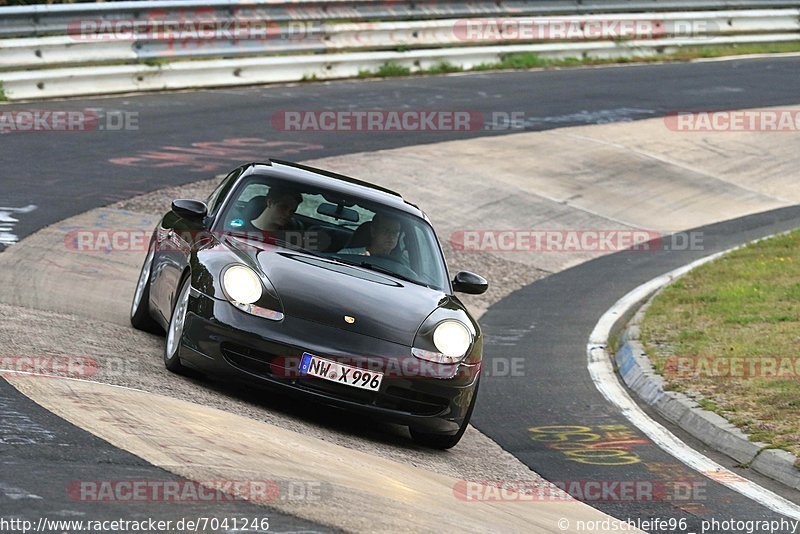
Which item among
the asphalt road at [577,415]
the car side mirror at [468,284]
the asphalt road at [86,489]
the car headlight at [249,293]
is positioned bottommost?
the asphalt road at [577,415]

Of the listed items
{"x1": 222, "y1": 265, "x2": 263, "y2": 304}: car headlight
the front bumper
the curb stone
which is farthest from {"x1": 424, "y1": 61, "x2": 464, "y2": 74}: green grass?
the front bumper

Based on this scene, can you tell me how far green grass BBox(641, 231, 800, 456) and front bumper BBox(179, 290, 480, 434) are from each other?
7.36ft

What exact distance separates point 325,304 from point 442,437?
109cm

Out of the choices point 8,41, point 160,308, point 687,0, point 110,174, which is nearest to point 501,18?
point 687,0

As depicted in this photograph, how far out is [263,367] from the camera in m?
7.60

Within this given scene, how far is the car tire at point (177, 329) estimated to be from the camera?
801 cm

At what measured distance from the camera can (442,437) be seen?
805cm

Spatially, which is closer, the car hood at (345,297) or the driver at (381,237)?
the car hood at (345,297)

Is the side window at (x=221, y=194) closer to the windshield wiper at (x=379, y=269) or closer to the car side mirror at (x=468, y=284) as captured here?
the windshield wiper at (x=379, y=269)

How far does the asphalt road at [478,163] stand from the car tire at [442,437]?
1.57 feet

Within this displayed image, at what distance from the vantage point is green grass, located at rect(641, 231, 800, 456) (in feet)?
30.0

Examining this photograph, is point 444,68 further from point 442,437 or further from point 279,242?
point 442,437

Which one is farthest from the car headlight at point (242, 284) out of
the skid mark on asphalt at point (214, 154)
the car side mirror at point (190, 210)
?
the skid mark on asphalt at point (214, 154)

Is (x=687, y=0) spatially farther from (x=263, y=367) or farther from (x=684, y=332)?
(x=263, y=367)
